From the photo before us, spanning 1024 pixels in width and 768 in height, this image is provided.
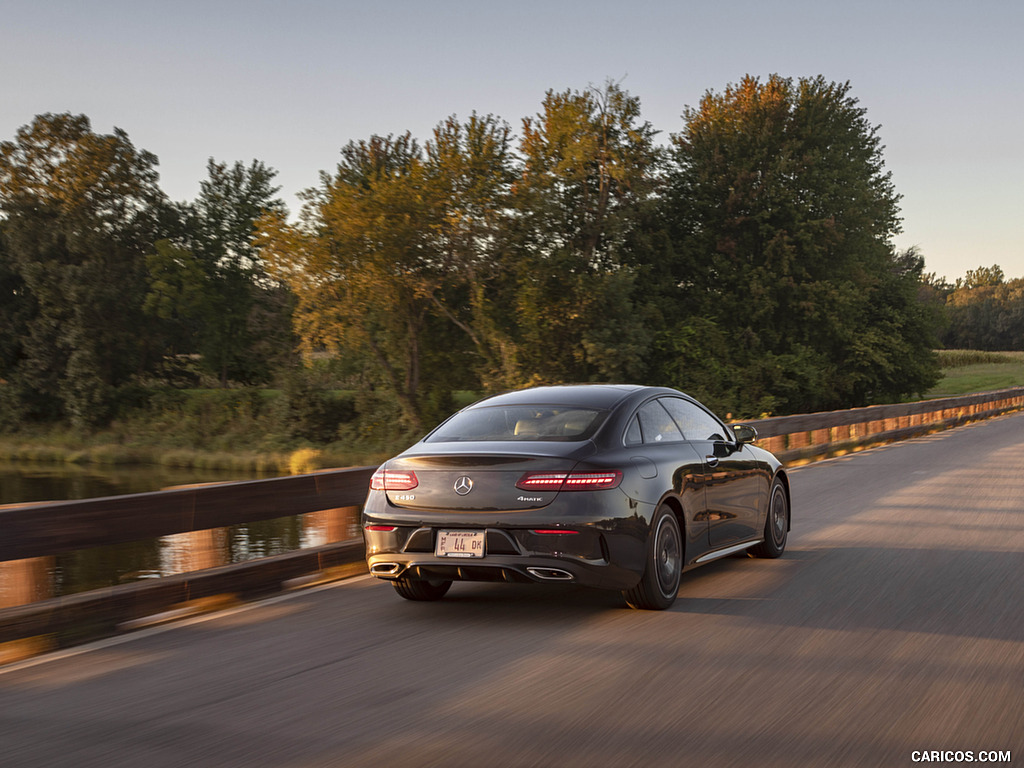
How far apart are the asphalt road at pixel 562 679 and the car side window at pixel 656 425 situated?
111cm

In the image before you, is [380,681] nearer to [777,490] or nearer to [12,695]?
[12,695]

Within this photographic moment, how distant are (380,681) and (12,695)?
1725 mm

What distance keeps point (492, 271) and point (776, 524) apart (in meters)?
36.4

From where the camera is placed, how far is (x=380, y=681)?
557 cm

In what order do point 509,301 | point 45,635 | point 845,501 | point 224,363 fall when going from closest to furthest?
point 45,635 → point 845,501 → point 509,301 → point 224,363

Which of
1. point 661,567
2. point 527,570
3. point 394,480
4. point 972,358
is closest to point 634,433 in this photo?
point 661,567

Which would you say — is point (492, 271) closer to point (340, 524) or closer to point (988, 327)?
point (340, 524)

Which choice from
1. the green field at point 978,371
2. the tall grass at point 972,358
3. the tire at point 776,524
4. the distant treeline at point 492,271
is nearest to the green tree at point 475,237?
the distant treeline at point 492,271

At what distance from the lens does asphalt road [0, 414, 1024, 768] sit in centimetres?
449

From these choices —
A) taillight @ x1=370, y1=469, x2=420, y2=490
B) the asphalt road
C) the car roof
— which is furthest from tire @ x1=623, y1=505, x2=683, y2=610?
taillight @ x1=370, y1=469, x2=420, y2=490

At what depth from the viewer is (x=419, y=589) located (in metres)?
7.66

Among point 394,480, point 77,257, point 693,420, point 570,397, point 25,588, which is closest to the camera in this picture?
point 25,588

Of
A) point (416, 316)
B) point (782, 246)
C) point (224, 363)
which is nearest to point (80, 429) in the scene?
point (224, 363)

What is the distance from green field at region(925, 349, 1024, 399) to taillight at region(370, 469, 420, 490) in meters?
75.4
